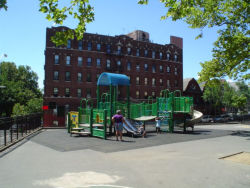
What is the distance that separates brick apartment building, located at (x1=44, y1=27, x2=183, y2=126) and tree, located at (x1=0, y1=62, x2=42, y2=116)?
1399 centimetres

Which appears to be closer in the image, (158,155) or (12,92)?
(158,155)

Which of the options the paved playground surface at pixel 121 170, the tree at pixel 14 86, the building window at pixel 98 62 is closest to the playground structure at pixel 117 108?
the paved playground surface at pixel 121 170

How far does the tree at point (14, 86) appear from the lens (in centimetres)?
4819

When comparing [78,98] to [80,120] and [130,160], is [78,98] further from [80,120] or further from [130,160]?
[130,160]

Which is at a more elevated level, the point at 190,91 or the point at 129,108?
the point at 190,91

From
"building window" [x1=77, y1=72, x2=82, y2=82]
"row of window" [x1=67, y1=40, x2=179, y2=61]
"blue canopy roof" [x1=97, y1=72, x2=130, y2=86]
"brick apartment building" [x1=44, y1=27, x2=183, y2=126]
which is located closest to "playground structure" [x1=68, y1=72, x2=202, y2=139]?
"blue canopy roof" [x1=97, y1=72, x2=130, y2=86]

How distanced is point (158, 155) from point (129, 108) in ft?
29.5

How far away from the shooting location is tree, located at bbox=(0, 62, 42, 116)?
48188mm

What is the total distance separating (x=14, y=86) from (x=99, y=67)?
843 inches

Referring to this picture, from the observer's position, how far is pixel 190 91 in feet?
189

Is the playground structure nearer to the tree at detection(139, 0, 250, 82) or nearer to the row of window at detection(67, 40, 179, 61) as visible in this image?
the tree at detection(139, 0, 250, 82)

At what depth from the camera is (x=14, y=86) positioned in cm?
5084

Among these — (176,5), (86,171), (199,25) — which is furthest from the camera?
(199,25)

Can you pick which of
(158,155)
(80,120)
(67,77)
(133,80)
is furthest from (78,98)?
(158,155)
